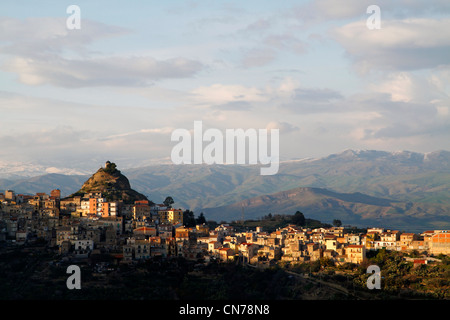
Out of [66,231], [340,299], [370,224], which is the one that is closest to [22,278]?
[66,231]

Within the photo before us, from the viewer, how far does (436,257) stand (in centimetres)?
5016

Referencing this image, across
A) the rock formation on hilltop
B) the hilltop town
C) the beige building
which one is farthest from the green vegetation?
the beige building

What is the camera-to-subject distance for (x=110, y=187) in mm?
64375

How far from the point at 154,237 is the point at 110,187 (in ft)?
47.8

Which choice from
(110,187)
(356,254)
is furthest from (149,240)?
(356,254)

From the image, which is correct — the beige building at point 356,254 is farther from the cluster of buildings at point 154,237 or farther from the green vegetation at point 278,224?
the green vegetation at point 278,224

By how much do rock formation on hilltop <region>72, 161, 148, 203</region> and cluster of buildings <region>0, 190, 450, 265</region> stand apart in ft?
5.79

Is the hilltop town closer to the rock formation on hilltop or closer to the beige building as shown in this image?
the beige building

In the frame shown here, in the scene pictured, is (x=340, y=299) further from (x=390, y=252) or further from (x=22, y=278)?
(x=22, y=278)

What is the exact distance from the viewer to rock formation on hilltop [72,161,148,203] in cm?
6259

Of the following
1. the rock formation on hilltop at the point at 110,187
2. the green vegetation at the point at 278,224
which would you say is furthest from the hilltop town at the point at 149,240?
the green vegetation at the point at 278,224

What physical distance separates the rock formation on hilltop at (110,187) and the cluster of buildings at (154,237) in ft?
5.79

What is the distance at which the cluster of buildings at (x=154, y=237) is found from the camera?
50031 mm

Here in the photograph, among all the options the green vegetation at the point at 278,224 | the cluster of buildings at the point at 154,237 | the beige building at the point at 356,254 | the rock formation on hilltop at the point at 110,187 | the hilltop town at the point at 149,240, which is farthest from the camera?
the green vegetation at the point at 278,224
